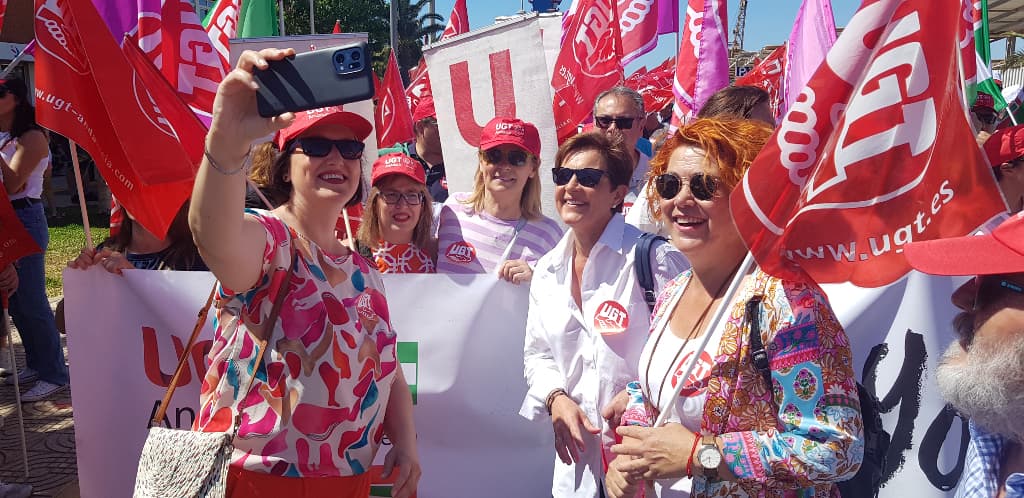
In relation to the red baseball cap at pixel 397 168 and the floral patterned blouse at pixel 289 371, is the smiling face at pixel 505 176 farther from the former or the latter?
the floral patterned blouse at pixel 289 371

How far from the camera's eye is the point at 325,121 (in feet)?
6.46

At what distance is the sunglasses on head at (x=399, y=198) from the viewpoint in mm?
3602

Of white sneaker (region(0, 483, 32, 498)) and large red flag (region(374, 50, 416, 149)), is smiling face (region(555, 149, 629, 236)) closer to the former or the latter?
white sneaker (region(0, 483, 32, 498))

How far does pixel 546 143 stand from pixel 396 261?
133 centimetres

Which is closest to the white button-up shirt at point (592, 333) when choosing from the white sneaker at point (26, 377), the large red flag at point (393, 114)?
the large red flag at point (393, 114)

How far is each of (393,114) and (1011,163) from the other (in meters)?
4.69

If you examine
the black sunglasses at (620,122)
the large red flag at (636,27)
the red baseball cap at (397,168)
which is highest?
the large red flag at (636,27)

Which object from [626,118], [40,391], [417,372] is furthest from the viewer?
[40,391]

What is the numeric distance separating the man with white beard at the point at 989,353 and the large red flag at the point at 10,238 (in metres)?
3.93

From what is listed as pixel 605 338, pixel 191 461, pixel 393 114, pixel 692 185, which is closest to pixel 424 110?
pixel 393 114

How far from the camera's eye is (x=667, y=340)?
77.7 inches

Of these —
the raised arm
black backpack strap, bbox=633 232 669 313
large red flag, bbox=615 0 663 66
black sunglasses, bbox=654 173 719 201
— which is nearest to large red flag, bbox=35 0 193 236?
the raised arm

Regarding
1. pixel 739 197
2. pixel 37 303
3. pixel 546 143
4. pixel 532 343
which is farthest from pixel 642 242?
pixel 37 303

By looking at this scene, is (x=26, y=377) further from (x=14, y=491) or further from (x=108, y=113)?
(x=108, y=113)
